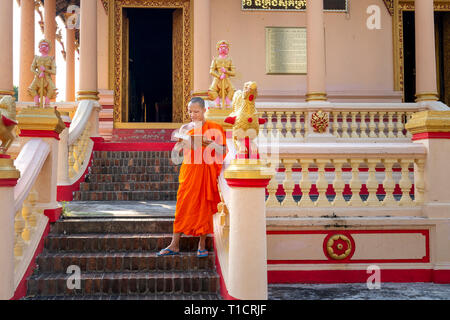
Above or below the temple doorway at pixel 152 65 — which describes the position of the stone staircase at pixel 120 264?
below

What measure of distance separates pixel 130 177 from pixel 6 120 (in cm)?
395

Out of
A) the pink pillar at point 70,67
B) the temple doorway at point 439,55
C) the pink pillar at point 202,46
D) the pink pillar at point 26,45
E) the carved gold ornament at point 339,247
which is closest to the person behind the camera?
the carved gold ornament at point 339,247

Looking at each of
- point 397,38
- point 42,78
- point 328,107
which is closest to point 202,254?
point 42,78

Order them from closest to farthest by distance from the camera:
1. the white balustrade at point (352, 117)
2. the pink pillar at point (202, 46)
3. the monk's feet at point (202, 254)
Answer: the monk's feet at point (202, 254) < the white balustrade at point (352, 117) < the pink pillar at point (202, 46)

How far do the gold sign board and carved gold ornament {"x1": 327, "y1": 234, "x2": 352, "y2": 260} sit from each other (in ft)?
26.3

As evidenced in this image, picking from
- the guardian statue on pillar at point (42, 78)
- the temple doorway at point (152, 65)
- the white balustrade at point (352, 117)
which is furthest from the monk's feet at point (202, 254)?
the temple doorway at point (152, 65)

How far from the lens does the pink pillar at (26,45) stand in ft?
37.9

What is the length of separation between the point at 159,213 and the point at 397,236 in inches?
116

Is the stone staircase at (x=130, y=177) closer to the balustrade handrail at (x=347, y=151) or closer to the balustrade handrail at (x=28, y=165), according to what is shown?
the balustrade handrail at (x=28, y=165)

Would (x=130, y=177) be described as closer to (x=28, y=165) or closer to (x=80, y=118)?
(x=80, y=118)

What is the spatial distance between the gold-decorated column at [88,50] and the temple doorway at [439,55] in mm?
9989

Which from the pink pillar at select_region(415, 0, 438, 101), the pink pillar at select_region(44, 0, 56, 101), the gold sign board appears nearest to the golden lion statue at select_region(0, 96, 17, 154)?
the gold sign board

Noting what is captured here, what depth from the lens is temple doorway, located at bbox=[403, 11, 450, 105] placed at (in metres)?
13.1

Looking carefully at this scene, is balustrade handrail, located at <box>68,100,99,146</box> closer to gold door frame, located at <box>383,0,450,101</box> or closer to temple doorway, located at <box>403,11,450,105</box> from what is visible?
gold door frame, located at <box>383,0,450,101</box>
